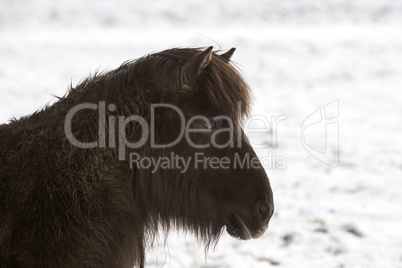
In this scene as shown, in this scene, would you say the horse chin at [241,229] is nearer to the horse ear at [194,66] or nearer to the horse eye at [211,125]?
the horse eye at [211,125]

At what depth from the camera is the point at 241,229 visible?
10.1 feet

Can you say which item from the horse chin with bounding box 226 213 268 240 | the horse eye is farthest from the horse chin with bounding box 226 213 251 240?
the horse eye

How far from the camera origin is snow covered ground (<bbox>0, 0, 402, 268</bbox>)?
5.28 metres

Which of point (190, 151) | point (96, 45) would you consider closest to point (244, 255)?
point (190, 151)

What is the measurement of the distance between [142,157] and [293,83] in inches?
428

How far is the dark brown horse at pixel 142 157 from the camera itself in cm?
279

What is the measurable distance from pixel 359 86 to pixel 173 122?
11.2m

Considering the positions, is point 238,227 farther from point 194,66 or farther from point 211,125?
point 194,66

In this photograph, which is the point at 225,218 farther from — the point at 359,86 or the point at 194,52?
the point at 359,86

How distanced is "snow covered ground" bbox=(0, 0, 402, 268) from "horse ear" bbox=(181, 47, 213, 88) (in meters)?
0.35

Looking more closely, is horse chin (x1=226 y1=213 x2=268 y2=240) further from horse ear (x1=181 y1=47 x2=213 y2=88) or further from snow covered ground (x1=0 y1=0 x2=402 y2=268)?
horse ear (x1=181 y1=47 x2=213 y2=88)

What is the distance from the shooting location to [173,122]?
9.74ft

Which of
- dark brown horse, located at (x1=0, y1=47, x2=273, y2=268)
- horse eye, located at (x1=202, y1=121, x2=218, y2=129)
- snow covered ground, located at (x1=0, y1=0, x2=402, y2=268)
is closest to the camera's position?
dark brown horse, located at (x1=0, y1=47, x2=273, y2=268)

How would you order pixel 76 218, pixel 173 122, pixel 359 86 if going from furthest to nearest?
pixel 359 86
pixel 173 122
pixel 76 218
